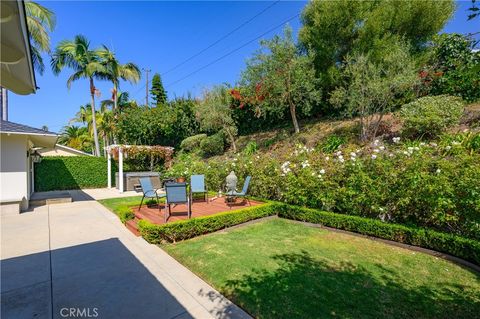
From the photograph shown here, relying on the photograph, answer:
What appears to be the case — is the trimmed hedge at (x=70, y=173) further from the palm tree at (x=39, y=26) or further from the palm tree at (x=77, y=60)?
the palm tree at (x=77, y=60)

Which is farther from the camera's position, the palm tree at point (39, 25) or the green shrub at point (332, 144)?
the palm tree at point (39, 25)

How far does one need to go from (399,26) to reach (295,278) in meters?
15.9

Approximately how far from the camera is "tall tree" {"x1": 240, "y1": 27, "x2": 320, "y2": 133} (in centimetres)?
1287

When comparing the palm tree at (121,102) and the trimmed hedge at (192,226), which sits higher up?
the palm tree at (121,102)

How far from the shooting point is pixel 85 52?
59.6 feet

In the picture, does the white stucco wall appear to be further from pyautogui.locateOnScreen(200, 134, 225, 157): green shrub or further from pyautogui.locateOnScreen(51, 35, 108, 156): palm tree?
pyautogui.locateOnScreen(51, 35, 108, 156): palm tree

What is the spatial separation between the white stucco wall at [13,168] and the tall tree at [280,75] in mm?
10727

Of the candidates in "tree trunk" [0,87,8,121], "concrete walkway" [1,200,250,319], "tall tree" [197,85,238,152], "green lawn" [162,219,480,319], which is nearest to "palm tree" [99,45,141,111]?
"tree trunk" [0,87,8,121]

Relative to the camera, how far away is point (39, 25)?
13297 mm

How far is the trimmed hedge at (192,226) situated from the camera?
17.6 ft

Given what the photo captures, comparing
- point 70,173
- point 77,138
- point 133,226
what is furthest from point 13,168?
point 77,138

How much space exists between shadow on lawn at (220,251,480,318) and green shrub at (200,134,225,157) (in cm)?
1493

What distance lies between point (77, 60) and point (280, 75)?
49.6ft

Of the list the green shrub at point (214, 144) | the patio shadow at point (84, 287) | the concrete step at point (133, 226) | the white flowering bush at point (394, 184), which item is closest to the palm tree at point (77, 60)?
the green shrub at point (214, 144)
